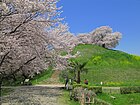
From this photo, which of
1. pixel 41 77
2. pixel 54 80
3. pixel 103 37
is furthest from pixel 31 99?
pixel 103 37

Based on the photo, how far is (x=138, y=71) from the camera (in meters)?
62.7

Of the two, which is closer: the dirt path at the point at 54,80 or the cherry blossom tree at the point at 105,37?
the dirt path at the point at 54,80

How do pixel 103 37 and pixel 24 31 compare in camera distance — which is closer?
pixel 24 31

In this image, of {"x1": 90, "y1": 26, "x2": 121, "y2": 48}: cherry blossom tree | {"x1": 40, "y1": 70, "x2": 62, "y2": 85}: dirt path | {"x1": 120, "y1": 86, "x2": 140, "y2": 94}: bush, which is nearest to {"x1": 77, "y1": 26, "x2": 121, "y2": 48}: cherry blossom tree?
{"x1": 90, "y1": 26, "x2": 121, "y2": 48}: cherry blossom tree

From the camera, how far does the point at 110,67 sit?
209ft

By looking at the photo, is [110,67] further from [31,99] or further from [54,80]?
[31,99]

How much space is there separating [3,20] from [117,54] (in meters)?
67.5

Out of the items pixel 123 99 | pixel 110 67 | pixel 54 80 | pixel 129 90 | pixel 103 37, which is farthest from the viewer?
pixel 103 37

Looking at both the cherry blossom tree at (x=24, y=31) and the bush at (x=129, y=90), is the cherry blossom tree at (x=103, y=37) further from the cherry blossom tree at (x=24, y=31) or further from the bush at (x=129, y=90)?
the cherry blossom tree at (x=24, y=31)

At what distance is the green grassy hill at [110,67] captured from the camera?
53.4 metres

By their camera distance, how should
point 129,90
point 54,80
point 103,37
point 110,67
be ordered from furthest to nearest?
1. point 103,37
2. point 110,67
3. point 54,80
4. point 129,90

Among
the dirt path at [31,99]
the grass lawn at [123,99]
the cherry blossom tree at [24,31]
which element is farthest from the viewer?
the grass lawn at [123,99]

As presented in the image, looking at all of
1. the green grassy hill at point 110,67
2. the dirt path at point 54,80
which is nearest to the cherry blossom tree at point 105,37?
the green grassy hill at point 110,67

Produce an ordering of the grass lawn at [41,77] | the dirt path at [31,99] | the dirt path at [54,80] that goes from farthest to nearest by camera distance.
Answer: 1. the grass lawn at [41,77]
2. the dirt path at [54,80]
3. the dirt path at [31,99]
